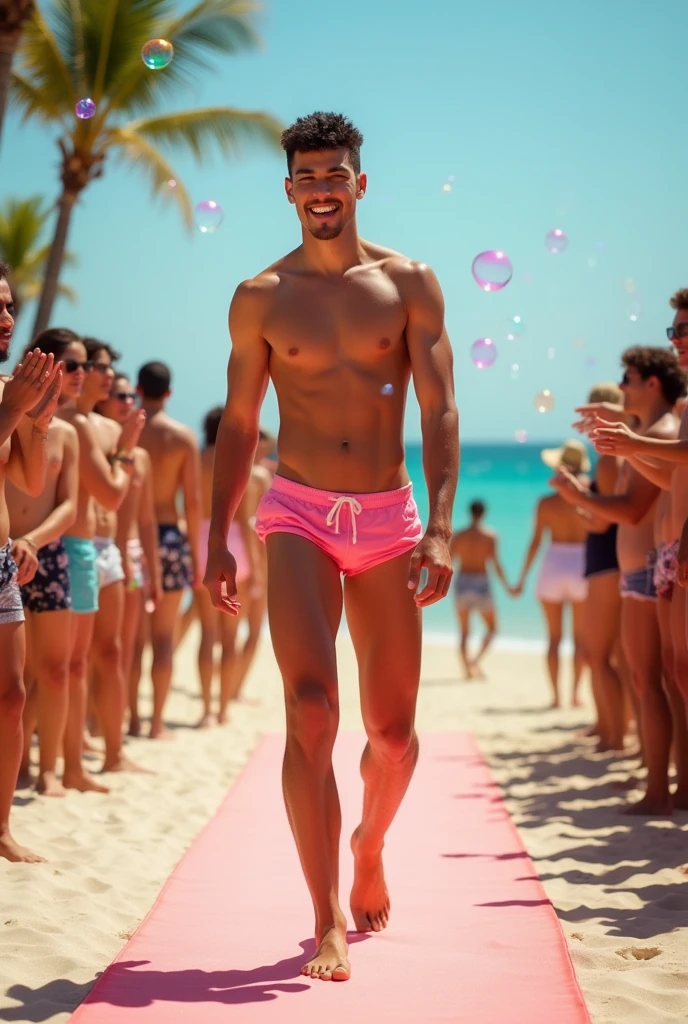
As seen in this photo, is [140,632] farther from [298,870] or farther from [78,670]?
[298,870]

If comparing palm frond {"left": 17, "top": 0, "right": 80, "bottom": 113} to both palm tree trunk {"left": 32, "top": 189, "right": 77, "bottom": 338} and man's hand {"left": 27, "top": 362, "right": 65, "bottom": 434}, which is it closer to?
palm tree trunk {"left": 32, "top": 189, "right": 77, "bottom": 338}

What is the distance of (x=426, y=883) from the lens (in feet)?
17.3

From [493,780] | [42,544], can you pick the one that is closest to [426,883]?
[42,544]

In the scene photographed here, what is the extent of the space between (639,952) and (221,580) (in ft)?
6.16

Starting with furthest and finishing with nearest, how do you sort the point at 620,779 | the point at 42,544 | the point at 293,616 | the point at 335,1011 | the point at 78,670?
the point at 620,779 → the point at 78,670 → the point at 42,544 → the point at 293,616 → the point at 335,1011

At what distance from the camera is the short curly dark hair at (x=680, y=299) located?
18.3 ft

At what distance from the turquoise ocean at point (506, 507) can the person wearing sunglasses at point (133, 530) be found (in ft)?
23.4

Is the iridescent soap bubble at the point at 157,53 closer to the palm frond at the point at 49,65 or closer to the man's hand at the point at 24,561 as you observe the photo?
the man's hand at the point at 24,561

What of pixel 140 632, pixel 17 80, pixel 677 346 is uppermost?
pixel 17 80

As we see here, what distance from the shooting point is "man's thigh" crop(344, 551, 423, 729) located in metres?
4.21

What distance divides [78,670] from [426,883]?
2.71 m

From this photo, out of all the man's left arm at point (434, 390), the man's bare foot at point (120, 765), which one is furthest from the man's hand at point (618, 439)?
the man's bare foot at point (120, 765)

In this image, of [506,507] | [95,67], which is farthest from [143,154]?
[506,507]

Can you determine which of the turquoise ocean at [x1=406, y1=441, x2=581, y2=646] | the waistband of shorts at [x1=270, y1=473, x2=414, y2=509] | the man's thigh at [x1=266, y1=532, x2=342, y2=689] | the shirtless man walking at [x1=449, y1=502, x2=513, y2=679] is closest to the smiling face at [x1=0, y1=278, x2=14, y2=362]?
the waistband of shorts at [x1=270, y1=473, x2=414, y2=509]
